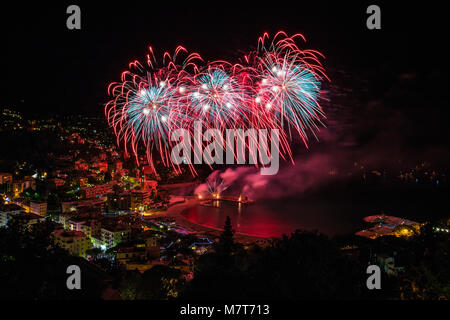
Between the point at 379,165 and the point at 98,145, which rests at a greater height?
the point at 98,145

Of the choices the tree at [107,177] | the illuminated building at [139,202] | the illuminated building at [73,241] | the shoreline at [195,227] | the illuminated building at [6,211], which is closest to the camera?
the illuminated building at [73,241]

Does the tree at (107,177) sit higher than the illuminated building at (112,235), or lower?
higher

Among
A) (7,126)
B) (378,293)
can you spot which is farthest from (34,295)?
(7,126)

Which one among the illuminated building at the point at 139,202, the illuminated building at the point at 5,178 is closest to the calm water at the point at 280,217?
the illuminated building at the point at 139,202

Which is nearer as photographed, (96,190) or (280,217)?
(280,217)

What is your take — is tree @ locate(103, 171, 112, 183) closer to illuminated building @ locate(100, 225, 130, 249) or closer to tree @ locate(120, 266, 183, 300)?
illuminated building @ locate(100, 225, 130, 249)

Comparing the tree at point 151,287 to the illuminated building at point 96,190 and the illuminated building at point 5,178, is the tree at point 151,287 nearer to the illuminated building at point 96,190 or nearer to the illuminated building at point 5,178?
the illuminated building at point 5,178

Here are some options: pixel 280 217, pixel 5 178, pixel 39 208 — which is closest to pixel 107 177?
pixel 5 178

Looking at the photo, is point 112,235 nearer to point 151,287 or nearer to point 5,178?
point 151,287

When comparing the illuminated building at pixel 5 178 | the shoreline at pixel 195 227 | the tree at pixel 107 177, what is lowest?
the shoreline at pixel 195 227
